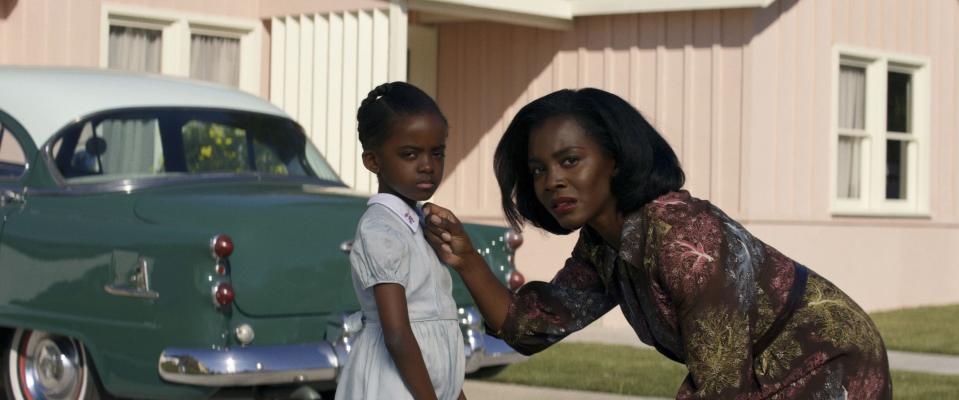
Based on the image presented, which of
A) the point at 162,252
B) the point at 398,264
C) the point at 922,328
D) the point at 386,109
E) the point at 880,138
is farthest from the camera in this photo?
the point at 880,138

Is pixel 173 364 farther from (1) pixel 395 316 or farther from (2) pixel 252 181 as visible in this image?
(1) pixel 395 316

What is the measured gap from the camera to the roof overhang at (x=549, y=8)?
1277 cm

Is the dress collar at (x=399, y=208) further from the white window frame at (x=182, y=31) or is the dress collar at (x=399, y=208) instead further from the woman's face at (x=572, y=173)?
the white window frame at (x=182, y=31)

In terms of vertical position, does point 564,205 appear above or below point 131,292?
above

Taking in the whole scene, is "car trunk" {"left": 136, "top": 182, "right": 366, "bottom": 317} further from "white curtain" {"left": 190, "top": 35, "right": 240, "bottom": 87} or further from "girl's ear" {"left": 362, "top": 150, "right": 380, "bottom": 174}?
"white curtain" {"left": 190, "top": 35, "right": 240, "bottom": 87}

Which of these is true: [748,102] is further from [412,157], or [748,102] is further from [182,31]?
[412,157]

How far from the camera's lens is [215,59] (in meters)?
13.8

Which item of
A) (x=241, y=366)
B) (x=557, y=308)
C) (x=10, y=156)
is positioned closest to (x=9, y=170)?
(x=10, y=156)

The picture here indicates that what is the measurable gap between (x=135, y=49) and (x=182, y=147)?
543 centimetres

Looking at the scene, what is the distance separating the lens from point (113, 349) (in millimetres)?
6926

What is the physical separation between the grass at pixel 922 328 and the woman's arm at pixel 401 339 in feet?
25.4

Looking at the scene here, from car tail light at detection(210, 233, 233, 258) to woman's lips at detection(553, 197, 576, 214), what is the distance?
3.69 metres

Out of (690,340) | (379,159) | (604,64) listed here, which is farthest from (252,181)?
(604,64)

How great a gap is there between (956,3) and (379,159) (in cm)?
1292
